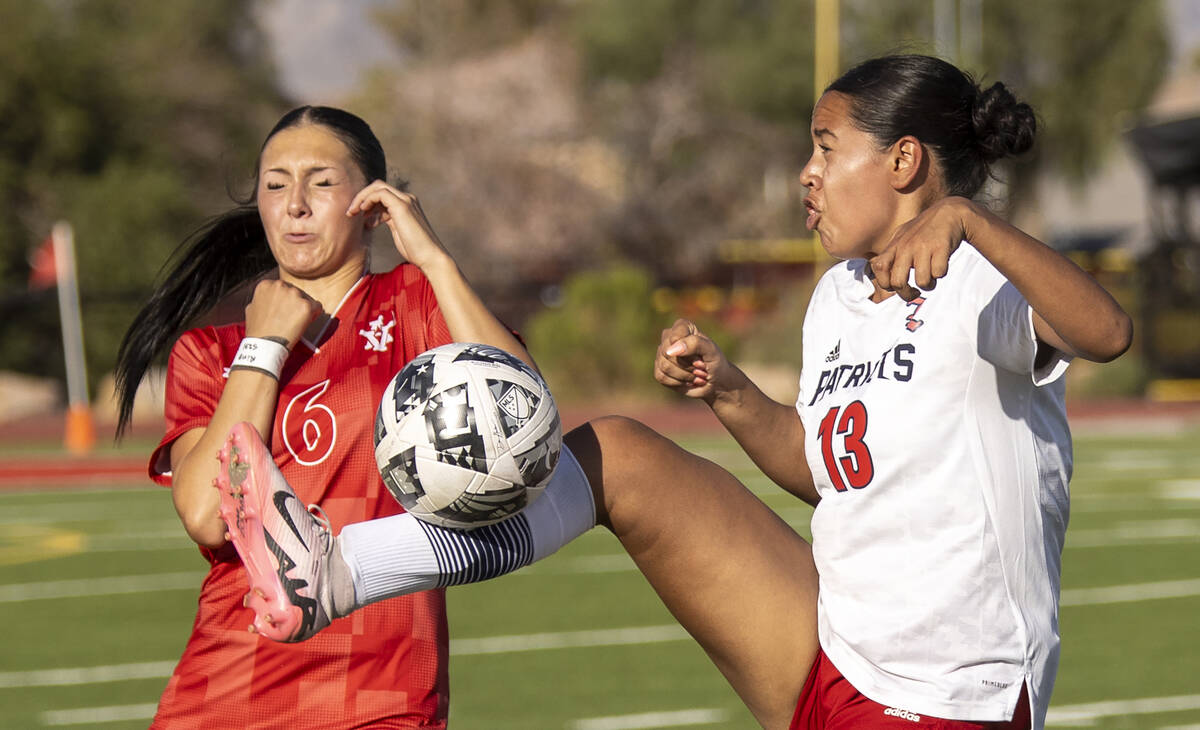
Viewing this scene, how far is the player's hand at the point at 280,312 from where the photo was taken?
12.4ft

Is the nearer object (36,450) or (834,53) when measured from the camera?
(36,450)

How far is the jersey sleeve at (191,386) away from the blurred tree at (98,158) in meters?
24.1

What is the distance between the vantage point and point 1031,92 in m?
41.4

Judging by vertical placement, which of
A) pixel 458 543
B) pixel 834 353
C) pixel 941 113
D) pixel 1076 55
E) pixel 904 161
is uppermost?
pixel 1076 55

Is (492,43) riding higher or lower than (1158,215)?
higher

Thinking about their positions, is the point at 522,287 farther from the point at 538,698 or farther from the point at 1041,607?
the point at 1041,607

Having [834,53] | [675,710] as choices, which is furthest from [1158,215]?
[675,710]

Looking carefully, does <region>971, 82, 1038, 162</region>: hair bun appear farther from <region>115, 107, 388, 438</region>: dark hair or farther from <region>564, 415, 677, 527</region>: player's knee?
<region>115, 107, 388, 438</region>: dark hair

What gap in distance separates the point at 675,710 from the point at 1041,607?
3.40 metres

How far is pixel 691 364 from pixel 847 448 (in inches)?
22.6

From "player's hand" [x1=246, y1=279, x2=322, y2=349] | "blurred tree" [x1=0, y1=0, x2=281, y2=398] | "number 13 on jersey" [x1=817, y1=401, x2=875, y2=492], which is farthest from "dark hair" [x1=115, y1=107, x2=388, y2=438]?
"blurred tree" [x1=0, y1=0, x2=281, y2=398]

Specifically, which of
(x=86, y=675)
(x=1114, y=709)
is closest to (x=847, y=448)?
(x=1114, y=709)

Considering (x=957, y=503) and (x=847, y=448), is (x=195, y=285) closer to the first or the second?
(x=847, y=448)

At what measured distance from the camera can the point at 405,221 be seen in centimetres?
386
